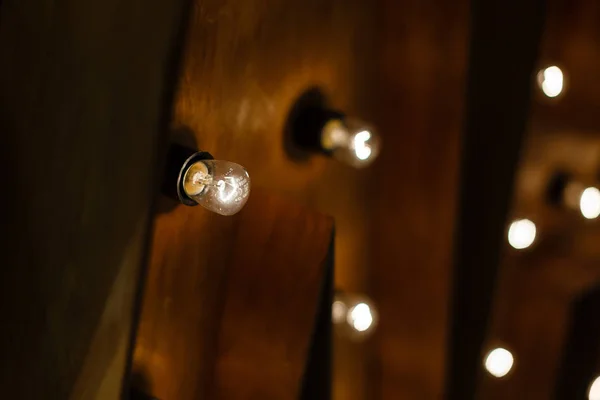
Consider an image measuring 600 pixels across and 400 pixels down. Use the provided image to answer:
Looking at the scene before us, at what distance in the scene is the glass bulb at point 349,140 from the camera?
130 centimetres

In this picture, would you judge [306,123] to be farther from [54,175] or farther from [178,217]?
[54,175]

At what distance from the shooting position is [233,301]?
118cm

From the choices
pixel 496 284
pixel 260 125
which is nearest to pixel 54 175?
pixel 260 125

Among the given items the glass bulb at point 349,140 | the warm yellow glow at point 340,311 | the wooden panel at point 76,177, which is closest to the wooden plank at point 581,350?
the warm yellow glow at point 340,311

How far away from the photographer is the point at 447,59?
1.50 meters

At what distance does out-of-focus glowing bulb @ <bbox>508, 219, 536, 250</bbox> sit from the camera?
1.69 metres

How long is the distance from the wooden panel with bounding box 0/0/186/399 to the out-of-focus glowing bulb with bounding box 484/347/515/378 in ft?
3.98

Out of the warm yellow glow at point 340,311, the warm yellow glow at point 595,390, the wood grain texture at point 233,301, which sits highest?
the wood grain texture at point 233,301

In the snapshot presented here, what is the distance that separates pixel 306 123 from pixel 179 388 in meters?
0.63

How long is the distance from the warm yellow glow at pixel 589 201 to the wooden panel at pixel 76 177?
131 centimetres

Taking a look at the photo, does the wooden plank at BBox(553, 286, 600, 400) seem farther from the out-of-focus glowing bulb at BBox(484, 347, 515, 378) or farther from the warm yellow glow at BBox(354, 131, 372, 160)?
the warm yellow glow at BBox(354, 131, 372, 160)

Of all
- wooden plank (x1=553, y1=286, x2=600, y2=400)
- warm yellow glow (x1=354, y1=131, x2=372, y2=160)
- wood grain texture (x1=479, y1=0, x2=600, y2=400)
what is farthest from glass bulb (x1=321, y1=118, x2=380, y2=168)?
wooden plank (x1=553, y1=286, x2=600, y2=400)

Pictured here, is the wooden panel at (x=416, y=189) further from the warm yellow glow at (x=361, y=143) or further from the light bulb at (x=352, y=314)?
the warm yellow glow at (x=361, y=143)

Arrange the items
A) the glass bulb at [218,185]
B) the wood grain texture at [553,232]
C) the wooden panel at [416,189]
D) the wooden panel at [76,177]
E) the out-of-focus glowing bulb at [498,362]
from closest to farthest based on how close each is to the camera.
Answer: the wooden panel at [76,177] → the glass bulb at [218,185] → the wooden panel at [416,189] → the wood grain texture at [553,232] → the out-of-focus glowing bulb at [498,362]
